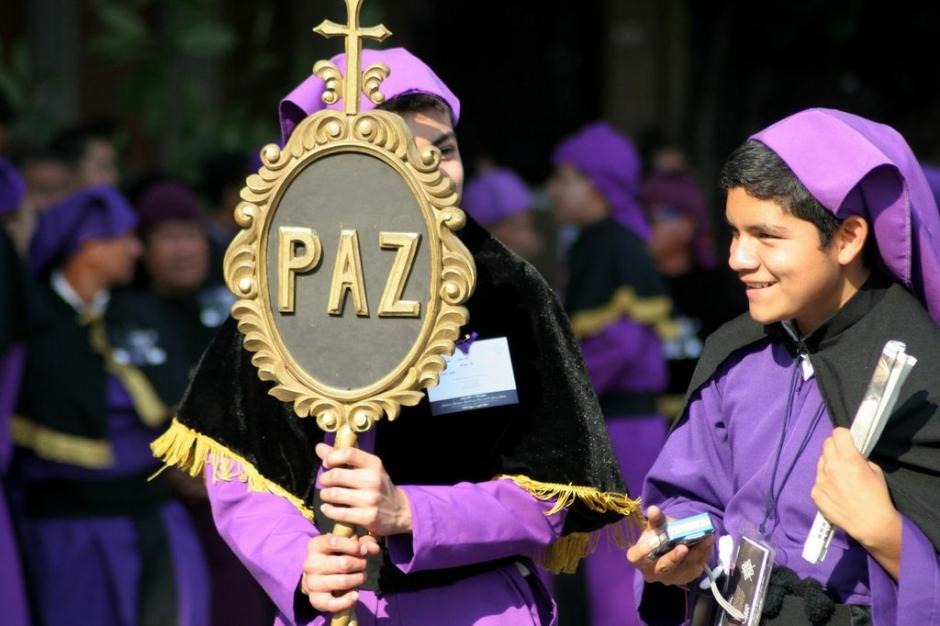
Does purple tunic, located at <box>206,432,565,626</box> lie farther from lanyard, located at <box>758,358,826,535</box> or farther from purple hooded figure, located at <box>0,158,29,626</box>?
purple hooded figure, located at <box>0,158,29,626</box>

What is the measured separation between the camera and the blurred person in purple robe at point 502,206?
30.2 feet

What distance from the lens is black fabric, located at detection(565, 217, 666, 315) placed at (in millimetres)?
7590

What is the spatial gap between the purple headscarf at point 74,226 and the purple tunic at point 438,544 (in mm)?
3078

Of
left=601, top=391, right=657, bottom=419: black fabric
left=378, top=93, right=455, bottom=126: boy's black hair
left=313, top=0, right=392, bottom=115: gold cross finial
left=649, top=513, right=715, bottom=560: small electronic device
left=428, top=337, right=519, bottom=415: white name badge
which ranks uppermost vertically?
left=313, top=0, right=392, bottom=115: gold cross finial

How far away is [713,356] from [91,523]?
3.43m

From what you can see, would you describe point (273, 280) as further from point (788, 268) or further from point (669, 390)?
point (669, 390)

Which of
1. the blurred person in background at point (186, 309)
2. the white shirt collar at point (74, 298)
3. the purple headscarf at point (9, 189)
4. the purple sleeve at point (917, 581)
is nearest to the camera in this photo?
the purple sleeve at point (917, 581)

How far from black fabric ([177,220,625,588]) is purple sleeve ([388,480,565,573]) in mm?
101

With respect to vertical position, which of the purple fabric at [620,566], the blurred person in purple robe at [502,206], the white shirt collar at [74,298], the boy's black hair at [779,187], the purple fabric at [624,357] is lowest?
the purple fabric at [620,566]

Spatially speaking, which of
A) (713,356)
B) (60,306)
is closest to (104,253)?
(60,306)

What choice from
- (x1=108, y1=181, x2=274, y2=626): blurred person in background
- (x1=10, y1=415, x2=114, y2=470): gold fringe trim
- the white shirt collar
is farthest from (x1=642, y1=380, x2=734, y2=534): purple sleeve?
(x1=108, y1=181, x2=274, y2=626): blurred person in background

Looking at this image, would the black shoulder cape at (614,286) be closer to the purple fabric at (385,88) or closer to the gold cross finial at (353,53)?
the purple fabric at (385,88)

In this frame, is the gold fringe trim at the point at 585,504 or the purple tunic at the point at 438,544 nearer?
the purple tunic at the point at 438,544

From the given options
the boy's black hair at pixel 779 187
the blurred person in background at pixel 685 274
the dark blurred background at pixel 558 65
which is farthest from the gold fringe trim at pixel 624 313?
the boy's black hair at pixel 779 187
